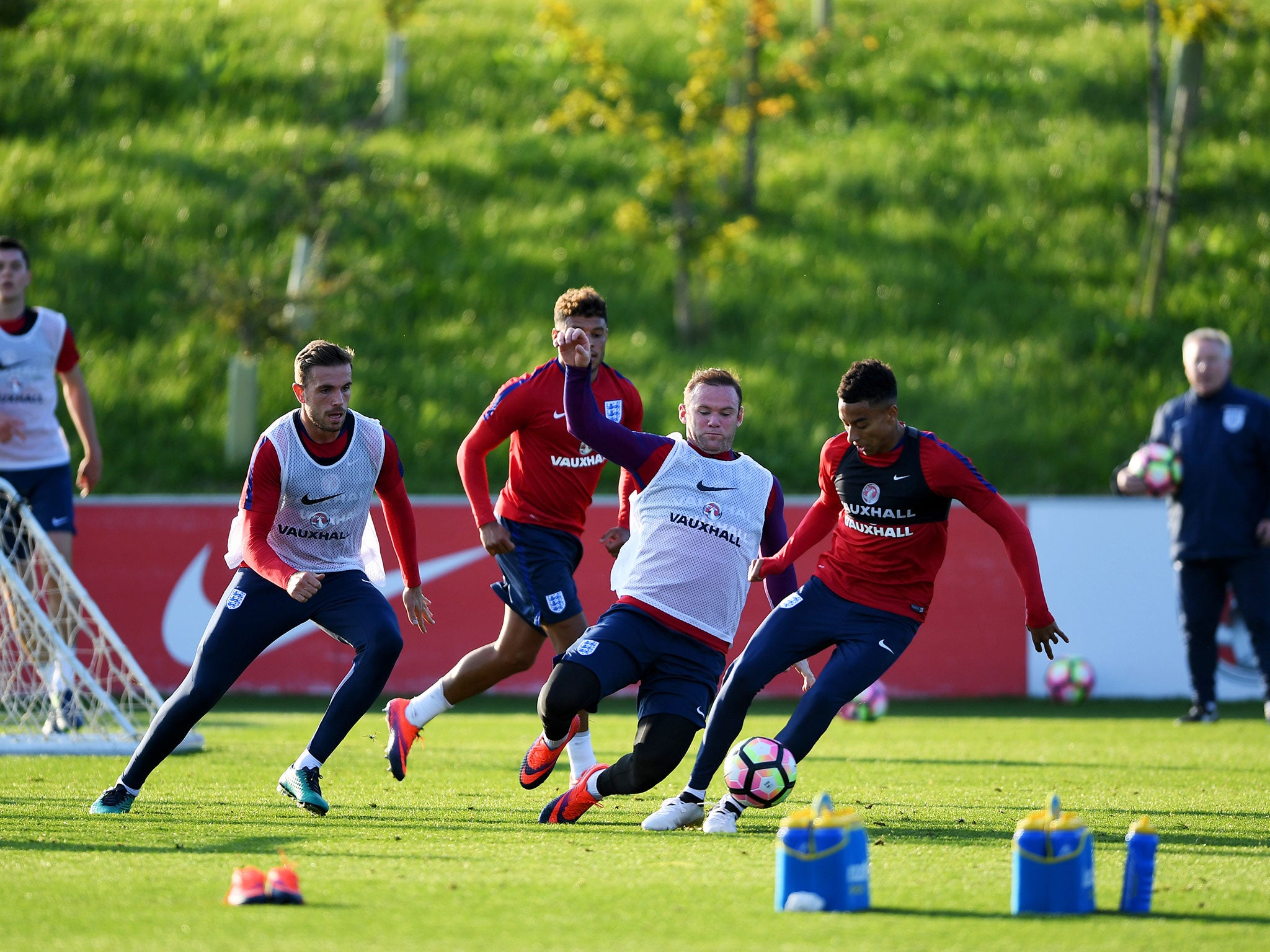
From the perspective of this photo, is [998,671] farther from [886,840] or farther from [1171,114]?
[1171,114]

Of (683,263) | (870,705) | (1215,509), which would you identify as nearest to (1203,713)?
(1215,509)

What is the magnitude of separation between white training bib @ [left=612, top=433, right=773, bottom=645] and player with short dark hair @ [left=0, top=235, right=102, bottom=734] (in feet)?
13.8

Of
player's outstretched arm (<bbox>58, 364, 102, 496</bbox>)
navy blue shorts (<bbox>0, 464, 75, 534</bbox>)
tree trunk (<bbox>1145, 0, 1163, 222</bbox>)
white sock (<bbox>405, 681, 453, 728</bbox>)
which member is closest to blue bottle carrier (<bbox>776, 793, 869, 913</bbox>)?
white sock (<bbox>405, 681, 453, 728</bbox>)

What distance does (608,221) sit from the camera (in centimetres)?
2112

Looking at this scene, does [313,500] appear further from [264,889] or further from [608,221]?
[608,221]

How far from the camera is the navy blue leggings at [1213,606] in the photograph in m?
10.1

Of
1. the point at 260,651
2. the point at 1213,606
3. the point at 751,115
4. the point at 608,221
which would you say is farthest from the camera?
the point at 608,221

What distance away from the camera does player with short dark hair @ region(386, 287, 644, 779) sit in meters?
7.18

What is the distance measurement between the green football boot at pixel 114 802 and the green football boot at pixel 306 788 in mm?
614

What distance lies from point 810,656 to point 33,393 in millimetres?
5232

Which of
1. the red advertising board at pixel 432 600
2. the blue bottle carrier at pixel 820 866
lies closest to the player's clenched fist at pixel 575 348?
the blue bottle carrier at pixel 820 866

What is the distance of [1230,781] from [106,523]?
29.1 ft

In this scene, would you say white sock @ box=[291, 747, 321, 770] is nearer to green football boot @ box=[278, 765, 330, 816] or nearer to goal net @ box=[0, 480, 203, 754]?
green football boot @ box=[278, 765, 330, 816]

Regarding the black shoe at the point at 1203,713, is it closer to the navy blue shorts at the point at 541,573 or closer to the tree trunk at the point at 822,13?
the navy blue shorts at the point at 541,573
